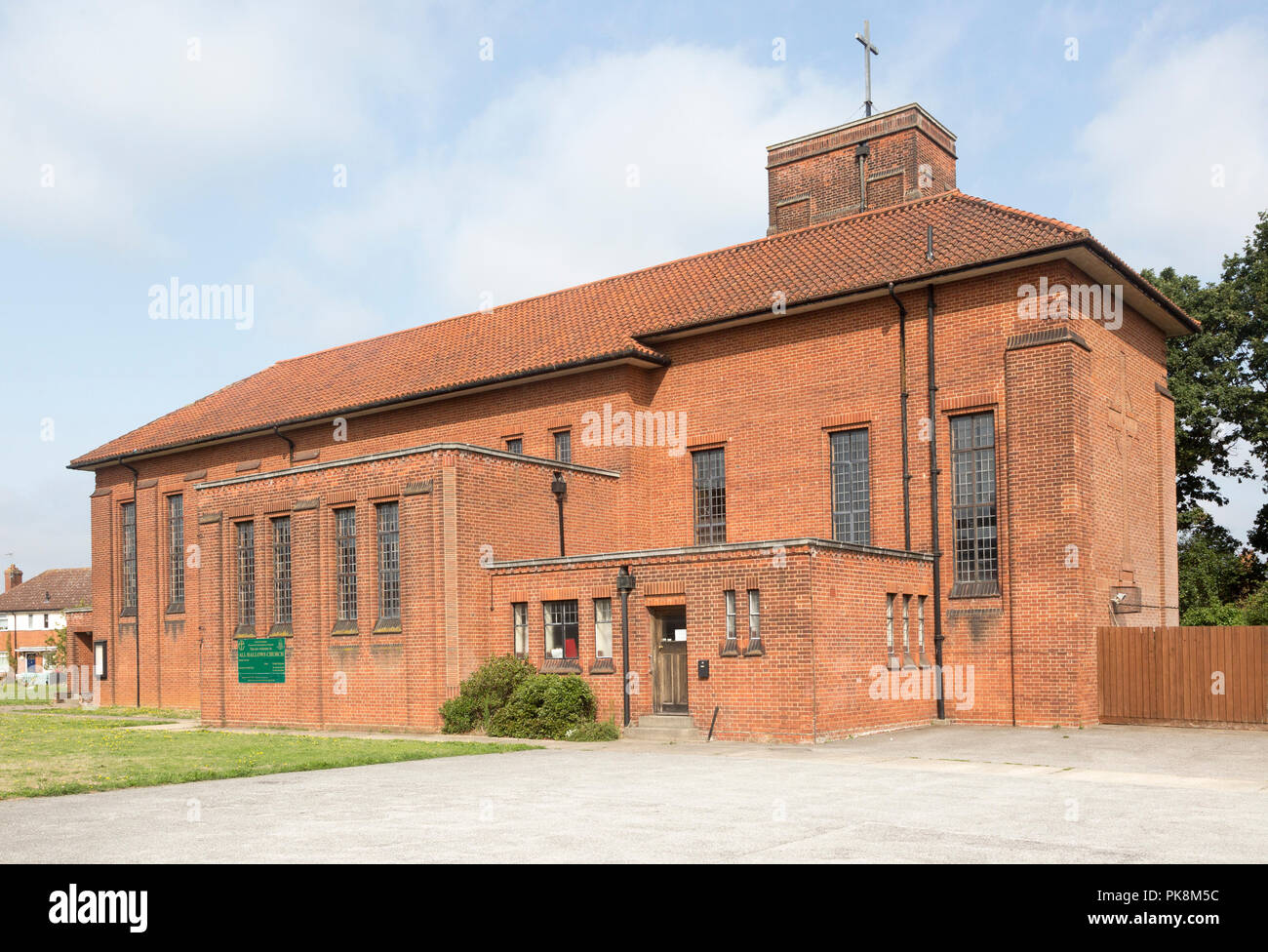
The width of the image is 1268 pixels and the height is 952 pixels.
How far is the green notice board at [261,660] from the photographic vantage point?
28422 millimetres

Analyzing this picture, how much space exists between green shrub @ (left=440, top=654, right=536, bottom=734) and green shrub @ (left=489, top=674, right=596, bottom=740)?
1.43ft

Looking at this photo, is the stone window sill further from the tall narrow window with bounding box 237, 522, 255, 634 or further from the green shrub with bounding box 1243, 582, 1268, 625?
→ the green shrub with bounding box 1243, 582, 1268, 625

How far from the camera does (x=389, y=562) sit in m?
26.3

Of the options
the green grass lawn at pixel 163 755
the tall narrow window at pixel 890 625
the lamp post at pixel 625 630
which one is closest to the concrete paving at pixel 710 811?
the green grass lawn at pixel 163 755

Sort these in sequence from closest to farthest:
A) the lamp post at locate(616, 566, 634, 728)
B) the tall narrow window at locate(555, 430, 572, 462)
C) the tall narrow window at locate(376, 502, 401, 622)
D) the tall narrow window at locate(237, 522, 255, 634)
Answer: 1. the lamp post at locate(616, 566, 634, 728)
2. the tall narrow window at locate(376, 502, 401, 622)
3. the tall narrow window at locate(237, 522, 255, 634)
4. the tall narrow window at locate(555, 430, 572, 462)

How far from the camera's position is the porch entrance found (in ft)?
74.4

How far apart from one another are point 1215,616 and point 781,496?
47.8 feet

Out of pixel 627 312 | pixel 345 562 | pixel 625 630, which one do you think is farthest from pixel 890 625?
pixel 345 562

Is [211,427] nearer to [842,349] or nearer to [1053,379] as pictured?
[842,349]

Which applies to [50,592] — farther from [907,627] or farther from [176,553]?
[907,627]

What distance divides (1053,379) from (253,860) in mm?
18384

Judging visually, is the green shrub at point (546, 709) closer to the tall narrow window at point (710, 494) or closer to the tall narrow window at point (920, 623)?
the tall narrow window at point (710, 494)

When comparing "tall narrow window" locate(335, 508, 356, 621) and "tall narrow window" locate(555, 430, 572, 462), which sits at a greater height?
"tall narrow window" locate(555, 430, 572, 462)

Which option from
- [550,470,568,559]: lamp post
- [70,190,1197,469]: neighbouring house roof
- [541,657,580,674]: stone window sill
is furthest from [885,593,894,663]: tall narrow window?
[550,470,568,559]: lamp post
